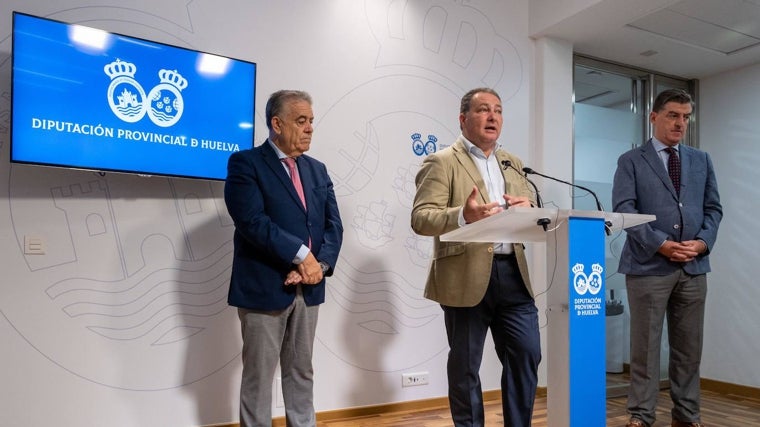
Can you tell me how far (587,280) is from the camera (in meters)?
1.62

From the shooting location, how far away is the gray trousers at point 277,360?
7.20 ft

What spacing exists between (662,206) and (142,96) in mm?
2547

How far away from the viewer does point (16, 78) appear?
7.47 feet

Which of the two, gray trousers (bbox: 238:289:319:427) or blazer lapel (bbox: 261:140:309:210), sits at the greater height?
blazer lapel (bbox: 261:140:309:210)

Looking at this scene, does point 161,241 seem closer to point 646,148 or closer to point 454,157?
point 454,157

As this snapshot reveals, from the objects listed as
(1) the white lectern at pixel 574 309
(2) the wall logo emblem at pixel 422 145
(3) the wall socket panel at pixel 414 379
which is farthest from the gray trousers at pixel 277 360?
(2) the wall logo emblem at pixel 422 145

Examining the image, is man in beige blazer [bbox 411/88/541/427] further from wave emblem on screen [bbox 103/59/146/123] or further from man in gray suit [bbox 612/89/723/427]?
wave emblem on screen [bbox 103/59/146/123]

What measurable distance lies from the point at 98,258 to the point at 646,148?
276 centimetres

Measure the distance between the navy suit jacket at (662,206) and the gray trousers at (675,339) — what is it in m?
0.07

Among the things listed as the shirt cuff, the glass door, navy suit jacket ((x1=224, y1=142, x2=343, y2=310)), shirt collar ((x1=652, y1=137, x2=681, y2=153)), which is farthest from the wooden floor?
shirt collar ((x1=652, y1=137, x2=681, y2=153))

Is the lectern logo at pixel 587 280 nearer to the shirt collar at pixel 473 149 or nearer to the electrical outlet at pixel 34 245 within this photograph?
the shirt collar at pixel 473 149

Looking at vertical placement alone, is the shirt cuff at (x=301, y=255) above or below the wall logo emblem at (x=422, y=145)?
below

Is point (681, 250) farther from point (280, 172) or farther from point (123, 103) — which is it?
point (123, 103)

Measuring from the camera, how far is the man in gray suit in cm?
276
